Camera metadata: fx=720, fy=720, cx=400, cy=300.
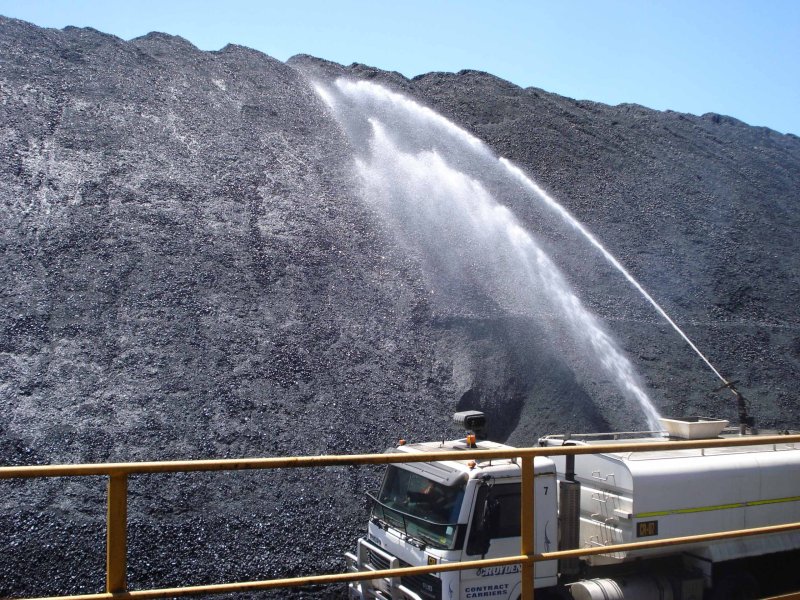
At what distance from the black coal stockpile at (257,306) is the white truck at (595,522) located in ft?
9.79

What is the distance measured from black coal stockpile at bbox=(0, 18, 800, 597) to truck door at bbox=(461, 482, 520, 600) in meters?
3.42

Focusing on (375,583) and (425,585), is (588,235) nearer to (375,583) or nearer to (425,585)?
(375,583)

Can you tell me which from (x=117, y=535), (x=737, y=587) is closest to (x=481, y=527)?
(x=737, y=587)

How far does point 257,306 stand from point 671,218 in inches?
537

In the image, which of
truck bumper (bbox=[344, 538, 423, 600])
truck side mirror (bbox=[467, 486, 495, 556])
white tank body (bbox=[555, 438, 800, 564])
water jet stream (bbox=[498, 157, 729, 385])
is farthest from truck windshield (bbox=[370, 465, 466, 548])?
water jet stream (bbox=[498, 157, 729, 385])

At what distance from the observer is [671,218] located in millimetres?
21844

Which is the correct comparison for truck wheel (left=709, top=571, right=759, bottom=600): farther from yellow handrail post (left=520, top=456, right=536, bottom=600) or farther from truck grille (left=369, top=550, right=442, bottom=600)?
yellow handrail post (left=520, top=456, right=536, bottom=600)

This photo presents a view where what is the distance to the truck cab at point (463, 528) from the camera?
598 cm

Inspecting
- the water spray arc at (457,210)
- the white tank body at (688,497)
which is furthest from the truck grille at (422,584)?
the water spray arc at (457,210)

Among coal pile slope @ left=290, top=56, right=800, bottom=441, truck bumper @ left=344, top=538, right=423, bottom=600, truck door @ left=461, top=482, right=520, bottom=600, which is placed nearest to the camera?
truck door @ left=461, top=482, right=520, bottom=600

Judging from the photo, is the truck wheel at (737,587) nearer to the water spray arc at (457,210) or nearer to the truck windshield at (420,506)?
the truck windshield at (420,506)

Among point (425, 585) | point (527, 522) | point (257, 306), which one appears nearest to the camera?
point (527, 522)

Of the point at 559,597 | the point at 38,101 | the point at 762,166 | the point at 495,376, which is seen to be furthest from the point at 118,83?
the point at 762,166

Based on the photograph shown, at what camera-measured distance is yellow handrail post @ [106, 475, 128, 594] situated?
3338mm
